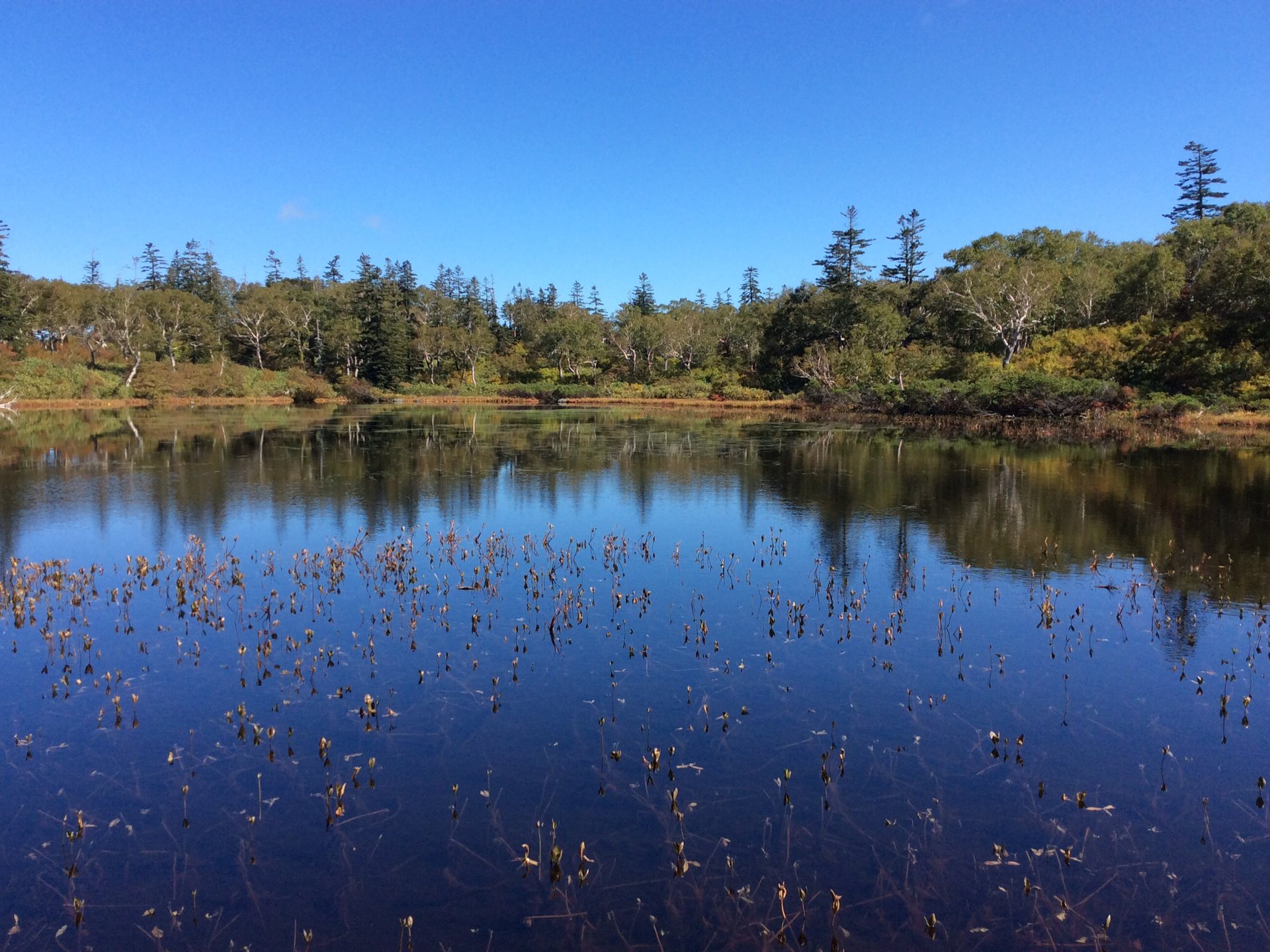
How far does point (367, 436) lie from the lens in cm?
4203

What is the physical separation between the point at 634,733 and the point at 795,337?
250 ft

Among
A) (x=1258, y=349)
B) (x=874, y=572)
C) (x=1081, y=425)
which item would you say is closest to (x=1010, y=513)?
(x=874, y=572)

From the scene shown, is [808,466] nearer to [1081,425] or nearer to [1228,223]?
[1081,425]

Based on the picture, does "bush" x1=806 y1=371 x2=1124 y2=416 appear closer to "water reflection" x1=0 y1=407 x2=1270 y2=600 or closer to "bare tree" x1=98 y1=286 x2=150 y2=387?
"water reflection" x1=0 y1=407 x2=1270 y2=600

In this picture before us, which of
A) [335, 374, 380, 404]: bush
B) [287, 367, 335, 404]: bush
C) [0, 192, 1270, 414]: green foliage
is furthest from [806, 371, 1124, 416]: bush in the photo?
[287, 367, 335, 404]: bush

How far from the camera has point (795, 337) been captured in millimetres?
80875

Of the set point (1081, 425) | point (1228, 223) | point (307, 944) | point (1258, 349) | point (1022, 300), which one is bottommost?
point (307, 944)

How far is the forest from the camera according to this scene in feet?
167

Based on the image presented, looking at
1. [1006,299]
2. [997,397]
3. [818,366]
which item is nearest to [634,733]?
[997,397]

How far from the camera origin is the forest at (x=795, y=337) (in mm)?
50875

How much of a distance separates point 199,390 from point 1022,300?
7434cm

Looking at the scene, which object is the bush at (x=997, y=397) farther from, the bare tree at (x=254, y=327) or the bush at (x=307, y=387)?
the bare tree at (x=254, y=327)

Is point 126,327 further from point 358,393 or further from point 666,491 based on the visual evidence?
point 666,491

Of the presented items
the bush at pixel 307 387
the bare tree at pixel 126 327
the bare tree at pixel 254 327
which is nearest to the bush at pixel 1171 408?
the bush at pixel 307 387
